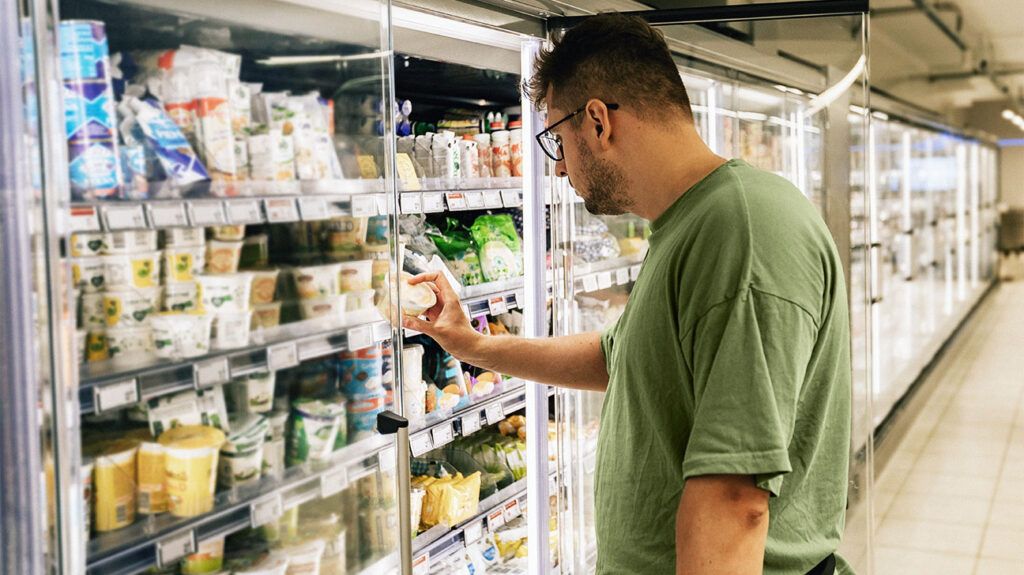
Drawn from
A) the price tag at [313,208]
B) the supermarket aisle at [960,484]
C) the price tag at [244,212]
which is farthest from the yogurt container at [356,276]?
the supermarket aisle at [960,484]

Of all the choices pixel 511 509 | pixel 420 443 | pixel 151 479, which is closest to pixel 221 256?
pixel 151 479

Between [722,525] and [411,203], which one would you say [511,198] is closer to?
[411,203]

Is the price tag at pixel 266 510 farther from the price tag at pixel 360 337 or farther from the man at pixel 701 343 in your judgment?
the man at pixel 701 343

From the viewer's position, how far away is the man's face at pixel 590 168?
1.61 metres

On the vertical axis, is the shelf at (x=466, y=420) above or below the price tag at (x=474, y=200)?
below

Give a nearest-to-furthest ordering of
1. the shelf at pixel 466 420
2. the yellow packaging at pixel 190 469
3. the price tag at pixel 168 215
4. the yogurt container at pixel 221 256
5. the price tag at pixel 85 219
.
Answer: the price tag at pixel 85 219 → the price tag at pixel 168 215 → the yellow packaging at pixel 190 469 → the yogurt container at pixel 221 256 → the shelf at pixel 466 420

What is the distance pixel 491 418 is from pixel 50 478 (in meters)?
1.60

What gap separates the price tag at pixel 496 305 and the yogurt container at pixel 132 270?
4.14 ft

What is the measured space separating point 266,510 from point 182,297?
38 cm

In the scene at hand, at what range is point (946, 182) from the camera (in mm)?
12602

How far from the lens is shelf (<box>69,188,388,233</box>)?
1.27 metres

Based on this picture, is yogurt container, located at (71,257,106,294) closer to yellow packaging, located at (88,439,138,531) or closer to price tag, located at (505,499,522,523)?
yellow packaging, located at (88,439,138,531)

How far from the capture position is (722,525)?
133cm

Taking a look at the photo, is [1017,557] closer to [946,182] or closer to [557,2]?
[557,2]
